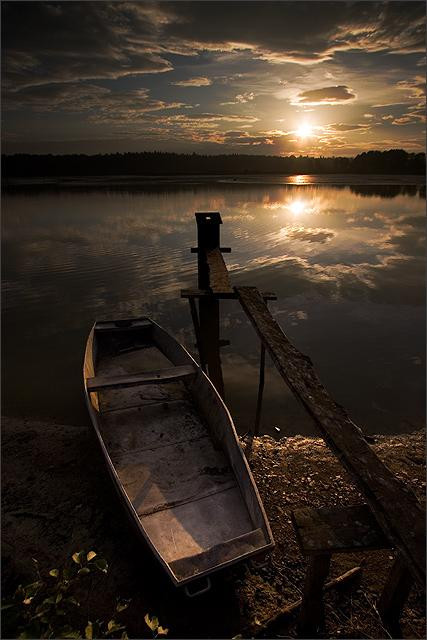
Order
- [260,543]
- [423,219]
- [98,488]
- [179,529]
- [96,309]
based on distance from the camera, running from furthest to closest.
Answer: [423,219] < [96,309] < [98,488] < [179,529] < [260,543]

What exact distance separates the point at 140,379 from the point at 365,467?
4.67 metres

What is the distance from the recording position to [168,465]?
5926 mm

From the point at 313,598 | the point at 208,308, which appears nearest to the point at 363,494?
the point at 313,598

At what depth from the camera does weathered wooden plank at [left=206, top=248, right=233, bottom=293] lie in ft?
22.2

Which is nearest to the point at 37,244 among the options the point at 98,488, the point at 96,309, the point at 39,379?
the point at 96,309

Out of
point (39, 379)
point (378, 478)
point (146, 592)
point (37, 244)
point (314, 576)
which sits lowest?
point (146, 592)

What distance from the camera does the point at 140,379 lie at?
6.97 metres

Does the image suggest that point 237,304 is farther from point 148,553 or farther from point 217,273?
point 148,553

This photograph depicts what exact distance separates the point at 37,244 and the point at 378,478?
27489 mm

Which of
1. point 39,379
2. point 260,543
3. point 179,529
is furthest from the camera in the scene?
point 39,379

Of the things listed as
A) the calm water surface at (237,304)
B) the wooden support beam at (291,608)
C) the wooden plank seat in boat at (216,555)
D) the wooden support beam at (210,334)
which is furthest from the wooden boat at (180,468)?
the calm water surface at (237,304)

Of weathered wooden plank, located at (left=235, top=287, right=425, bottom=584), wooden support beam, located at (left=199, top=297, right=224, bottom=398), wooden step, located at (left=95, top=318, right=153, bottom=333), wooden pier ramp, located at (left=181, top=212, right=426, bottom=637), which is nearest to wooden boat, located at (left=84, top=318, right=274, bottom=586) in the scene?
wooden support beam, located at (left=199, top=297, right=224, bottom=398)

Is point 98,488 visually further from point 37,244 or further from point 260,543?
point 37,244

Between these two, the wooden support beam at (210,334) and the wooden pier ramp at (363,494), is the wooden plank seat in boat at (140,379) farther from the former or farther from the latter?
the wooden pier ramp at (363,494)
